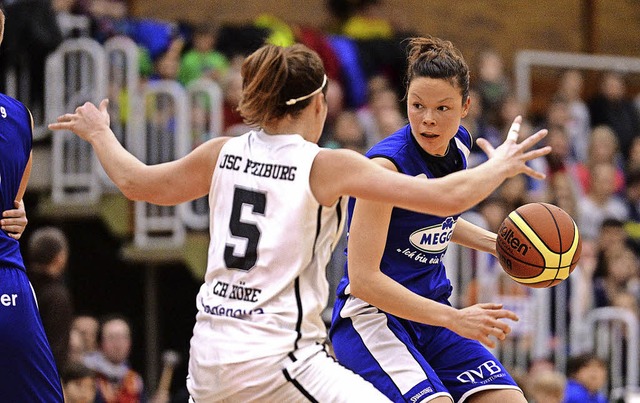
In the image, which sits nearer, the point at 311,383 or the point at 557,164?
the point at 311,383

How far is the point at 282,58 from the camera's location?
14.4 feet

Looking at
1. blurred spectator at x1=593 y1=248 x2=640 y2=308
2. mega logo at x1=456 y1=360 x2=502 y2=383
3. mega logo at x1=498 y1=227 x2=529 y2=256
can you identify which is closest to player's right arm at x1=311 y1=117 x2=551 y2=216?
mega logo at x1=498 y1=227 x2=529 y2=256

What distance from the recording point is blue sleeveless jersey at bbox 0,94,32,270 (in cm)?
484

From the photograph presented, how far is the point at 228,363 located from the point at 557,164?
9163mm

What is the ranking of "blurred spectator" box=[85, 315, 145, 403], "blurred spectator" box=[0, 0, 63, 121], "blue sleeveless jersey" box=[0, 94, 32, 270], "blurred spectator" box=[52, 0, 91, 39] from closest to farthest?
"blue sleeveless jersey" box=[0, 94, 32, 270]
"blurred spectator" box=[85, 315, 145, 403]
"blurred spectator" box=[0, 0, 63, 121]
"blurred spectator" box=[52, 0, 91, 39]

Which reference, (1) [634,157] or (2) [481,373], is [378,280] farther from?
(1) [634,157]

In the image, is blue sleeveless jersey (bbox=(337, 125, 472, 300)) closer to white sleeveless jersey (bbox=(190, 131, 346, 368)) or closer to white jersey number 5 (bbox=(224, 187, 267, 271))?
white sleeveless jersey (bbox=(190, 131, 346, 368))

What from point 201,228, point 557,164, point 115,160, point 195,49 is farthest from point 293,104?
point 557,164

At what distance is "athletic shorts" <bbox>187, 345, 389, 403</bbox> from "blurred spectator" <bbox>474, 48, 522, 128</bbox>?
8895mm

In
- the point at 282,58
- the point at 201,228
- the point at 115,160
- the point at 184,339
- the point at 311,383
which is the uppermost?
the point at 282,58

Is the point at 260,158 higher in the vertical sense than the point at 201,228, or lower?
higher

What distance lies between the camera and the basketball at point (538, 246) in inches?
203

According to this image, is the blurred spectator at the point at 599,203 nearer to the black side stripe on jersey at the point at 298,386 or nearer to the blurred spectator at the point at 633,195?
the blurred spectator at the point at 633,195

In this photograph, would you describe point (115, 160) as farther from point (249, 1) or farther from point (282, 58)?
point (249, 1)
